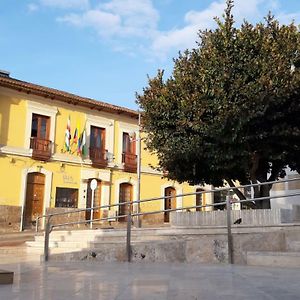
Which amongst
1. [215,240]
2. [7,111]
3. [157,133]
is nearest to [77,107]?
[7,111]

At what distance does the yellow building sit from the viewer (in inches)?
880

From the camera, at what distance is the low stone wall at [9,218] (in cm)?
2159

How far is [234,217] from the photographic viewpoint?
9523 millimetres

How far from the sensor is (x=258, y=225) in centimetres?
845

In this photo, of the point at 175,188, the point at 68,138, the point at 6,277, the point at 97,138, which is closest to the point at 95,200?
the point at 97,138

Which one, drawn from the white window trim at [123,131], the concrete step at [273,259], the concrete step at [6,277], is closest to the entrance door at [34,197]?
the white window trim at [123,131]

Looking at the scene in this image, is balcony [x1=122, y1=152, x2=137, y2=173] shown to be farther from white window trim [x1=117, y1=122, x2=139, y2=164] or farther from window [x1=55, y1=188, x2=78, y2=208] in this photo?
window [x1=55, y1=188, x2=78, y2=208]

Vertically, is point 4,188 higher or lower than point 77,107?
lower

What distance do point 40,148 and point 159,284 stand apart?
1890 centimetres

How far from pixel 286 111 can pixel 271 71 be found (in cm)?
112

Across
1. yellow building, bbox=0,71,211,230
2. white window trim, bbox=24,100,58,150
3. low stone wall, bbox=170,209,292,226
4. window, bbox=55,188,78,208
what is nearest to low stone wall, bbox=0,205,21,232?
yellow building, bbox=0,71,211,230

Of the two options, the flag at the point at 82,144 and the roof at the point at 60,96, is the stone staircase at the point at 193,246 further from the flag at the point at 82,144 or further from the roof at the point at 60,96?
the flag at the point at 82,144

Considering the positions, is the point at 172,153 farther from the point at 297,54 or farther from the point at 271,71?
the point at 297,54

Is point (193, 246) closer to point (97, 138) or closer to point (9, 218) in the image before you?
point (9, 218)
